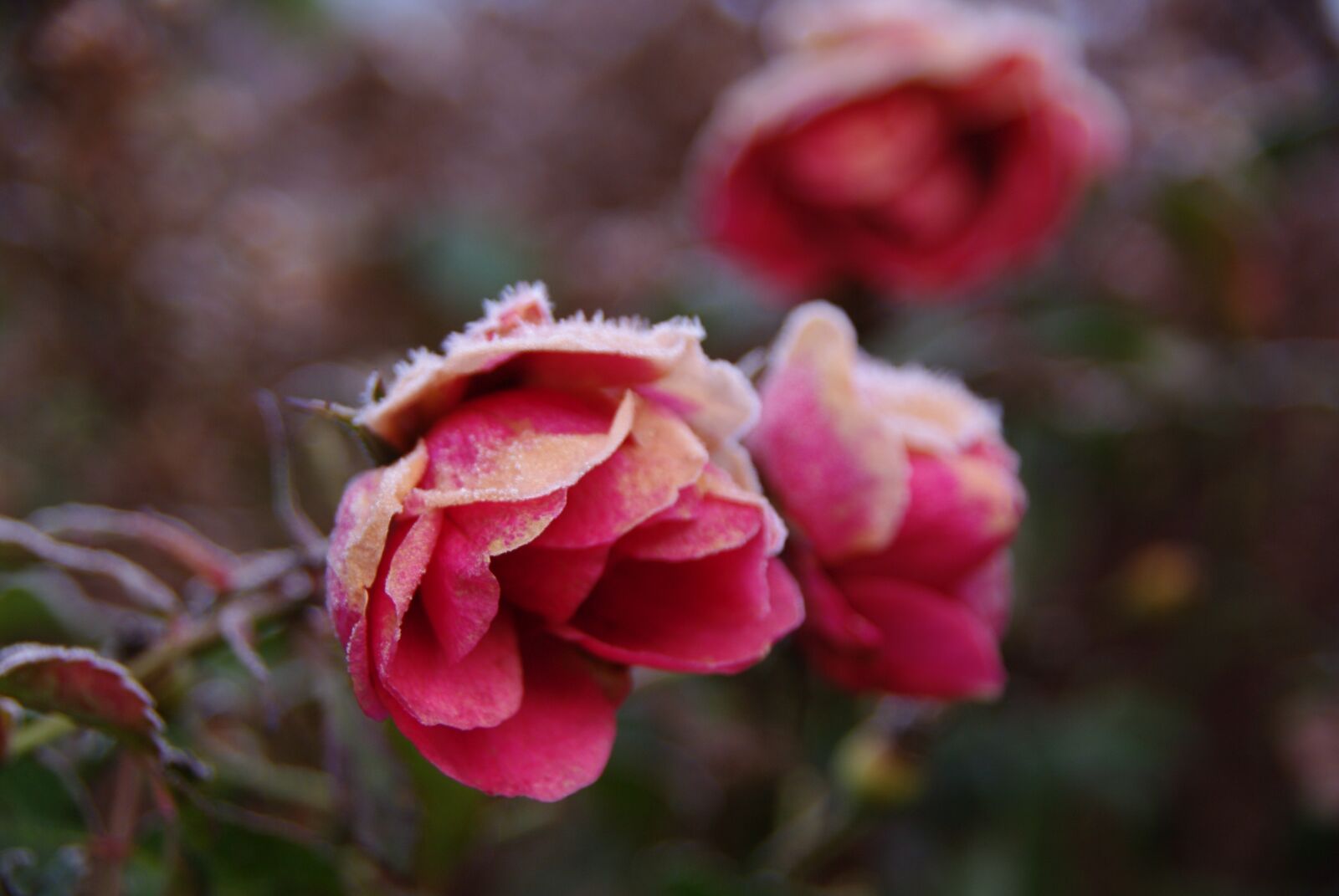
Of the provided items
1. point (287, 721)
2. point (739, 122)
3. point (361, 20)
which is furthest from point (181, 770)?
point (361, 20)

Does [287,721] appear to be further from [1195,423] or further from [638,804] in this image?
[1195,423]

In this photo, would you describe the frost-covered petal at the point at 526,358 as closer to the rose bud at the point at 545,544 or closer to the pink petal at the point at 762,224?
the rose bud at the point at 545,544

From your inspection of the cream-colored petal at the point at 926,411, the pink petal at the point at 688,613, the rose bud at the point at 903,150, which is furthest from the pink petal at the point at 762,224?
the pink petal at the point at 688,613

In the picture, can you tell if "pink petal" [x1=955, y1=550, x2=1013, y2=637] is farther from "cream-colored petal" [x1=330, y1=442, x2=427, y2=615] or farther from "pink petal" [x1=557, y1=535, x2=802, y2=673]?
"cream-colored petal" [x1=330, y1=442, x2=427, y2=615]

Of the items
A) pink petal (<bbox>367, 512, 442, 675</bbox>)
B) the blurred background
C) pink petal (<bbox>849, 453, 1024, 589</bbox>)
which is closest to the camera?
pink petal (<bbox>367, 512, 442, 675</bbox>)

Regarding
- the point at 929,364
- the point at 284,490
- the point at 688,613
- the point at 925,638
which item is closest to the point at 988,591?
the point at 925,638

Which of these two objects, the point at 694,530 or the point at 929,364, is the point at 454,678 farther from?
the point at 929,364

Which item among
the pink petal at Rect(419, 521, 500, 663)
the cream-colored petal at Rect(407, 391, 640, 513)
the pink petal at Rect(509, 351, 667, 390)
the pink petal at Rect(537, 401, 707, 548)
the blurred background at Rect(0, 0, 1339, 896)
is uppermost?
the pink petal at Rect(509, 351, 667, 390)

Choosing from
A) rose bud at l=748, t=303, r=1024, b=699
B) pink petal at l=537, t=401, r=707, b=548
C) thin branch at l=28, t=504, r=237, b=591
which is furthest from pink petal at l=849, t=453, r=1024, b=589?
thin branch at l=28, t=504, r=237, b=591

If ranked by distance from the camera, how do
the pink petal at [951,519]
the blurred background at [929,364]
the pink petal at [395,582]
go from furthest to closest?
the blurred background at [929,364], the pink petal at [951,519], the pink petal at [395,582]
